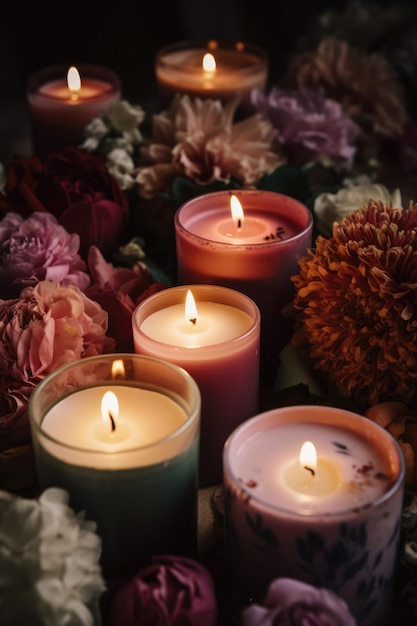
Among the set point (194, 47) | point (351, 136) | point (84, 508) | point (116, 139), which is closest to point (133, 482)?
point (84, 508)

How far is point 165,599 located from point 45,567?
0.26 ft

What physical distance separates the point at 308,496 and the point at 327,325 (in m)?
0.20

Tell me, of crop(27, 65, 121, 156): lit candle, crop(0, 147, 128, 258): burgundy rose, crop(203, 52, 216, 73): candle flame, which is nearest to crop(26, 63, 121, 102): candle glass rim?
crop(27, 65, 121, 156): lit candle

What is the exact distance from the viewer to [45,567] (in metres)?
0.56

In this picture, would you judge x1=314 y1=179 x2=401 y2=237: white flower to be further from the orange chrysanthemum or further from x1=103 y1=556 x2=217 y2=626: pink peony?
x1=103 y1=556 x2=217 y2=626: pink peony

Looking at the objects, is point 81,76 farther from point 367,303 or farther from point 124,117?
point 367,303

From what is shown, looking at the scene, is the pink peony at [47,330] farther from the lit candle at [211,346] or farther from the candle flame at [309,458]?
the candle flame at [309,458]

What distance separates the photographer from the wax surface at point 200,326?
780 mm

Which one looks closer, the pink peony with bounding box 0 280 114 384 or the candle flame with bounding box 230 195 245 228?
the pink peony with bounding box 0 280 114 384

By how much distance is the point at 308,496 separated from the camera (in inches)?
24.1

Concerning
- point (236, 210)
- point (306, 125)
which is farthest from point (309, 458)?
point (306, 125)

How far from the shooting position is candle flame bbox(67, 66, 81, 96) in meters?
1.24

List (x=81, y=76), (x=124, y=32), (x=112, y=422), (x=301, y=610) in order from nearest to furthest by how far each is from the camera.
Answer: (x=301, y=610) < (x=112, y=422) < (x=81, y=76) < (x=124, y=32)

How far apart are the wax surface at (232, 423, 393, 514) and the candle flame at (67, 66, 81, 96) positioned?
0.73 m
